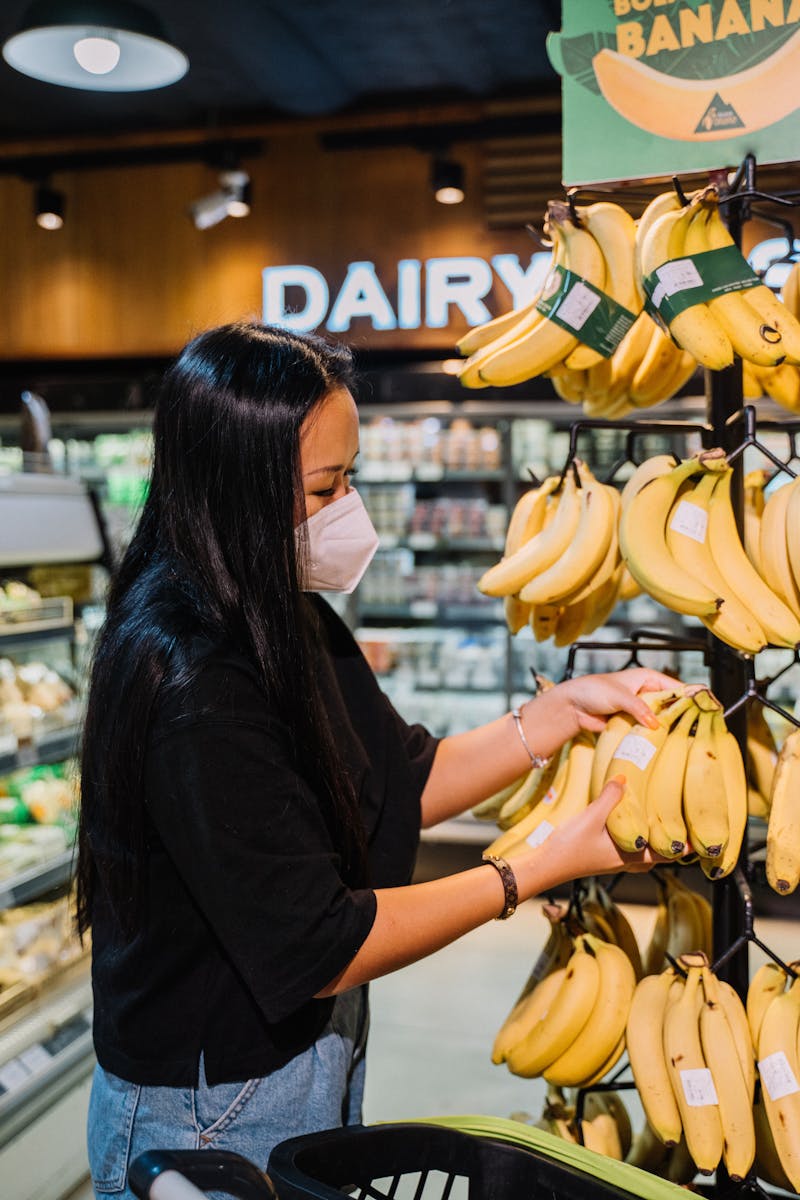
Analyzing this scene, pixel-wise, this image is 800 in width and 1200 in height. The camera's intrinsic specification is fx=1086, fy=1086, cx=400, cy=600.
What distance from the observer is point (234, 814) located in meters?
1.19

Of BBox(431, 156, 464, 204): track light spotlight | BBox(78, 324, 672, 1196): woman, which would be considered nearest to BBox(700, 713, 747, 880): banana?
BBox(78, 324, 672, 1196): woman

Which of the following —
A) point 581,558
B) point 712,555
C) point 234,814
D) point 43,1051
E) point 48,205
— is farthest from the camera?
point 48,205

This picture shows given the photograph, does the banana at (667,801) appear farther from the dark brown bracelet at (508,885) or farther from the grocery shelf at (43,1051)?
the grocery shelf at (43,1051)

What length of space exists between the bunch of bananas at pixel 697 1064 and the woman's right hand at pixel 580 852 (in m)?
0.24

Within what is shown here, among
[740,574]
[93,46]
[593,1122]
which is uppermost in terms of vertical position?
[93,46]

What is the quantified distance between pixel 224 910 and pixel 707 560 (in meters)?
0.80

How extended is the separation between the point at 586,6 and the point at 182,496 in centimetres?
98

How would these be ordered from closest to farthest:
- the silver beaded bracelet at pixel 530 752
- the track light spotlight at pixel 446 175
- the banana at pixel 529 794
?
the silver beaded bracelet at pixel 530 752 → the banana at pixel 529 794 → the track light spotlight at pixel 446 175

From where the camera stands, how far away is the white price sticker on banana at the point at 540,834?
1.57 meters

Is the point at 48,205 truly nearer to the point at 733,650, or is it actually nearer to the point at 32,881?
the point at 32,881

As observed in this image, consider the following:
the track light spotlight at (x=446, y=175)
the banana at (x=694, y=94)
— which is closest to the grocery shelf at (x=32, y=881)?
the banana at (x=694, y=94)

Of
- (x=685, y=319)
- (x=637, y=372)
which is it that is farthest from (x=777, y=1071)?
(x=637, y=372)

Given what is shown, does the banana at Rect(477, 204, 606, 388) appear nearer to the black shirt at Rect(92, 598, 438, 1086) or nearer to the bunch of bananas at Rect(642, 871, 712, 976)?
the black shirt at Rect(92, 598, 438, 1086)

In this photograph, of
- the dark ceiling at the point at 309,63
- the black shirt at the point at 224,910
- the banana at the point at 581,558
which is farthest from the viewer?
the dark ceiling at the point at 309,63
